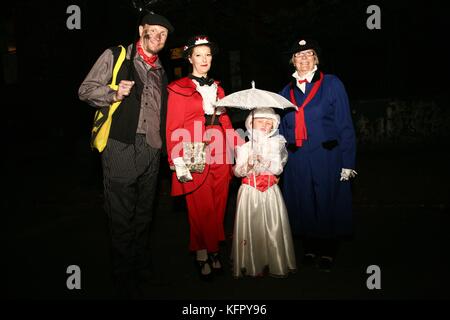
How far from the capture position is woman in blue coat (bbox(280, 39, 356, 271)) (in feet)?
13.7

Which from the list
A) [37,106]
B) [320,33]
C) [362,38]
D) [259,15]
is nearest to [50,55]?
[37,106]

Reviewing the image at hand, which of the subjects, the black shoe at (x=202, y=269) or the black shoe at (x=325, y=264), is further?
the black shoe at (x=325, y=264)

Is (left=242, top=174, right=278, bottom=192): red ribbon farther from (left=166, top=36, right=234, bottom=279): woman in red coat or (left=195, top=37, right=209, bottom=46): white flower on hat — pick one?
(left=195, top=37, right=209, bottom=46): white flower on hat

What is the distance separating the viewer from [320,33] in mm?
11148

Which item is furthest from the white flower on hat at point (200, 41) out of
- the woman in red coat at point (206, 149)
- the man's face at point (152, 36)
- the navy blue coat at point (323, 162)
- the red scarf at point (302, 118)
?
the red scarf at point (302, 118)

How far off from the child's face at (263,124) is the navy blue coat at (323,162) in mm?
419

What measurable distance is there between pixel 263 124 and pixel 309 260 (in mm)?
1625

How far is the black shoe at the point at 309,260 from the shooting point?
440 cm

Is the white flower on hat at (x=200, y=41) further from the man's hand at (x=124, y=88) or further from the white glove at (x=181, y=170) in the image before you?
the white glove at (x=181, y=170)

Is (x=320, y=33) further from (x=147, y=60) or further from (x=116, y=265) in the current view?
(x=116, y=265)

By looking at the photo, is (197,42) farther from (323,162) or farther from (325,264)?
(325,264)

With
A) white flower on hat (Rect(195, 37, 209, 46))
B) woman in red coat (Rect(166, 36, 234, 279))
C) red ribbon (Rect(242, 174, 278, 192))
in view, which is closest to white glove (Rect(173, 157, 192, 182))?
woman in red coat (Rect(166, 36, 234, 279))

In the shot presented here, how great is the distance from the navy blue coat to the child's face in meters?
0.42
